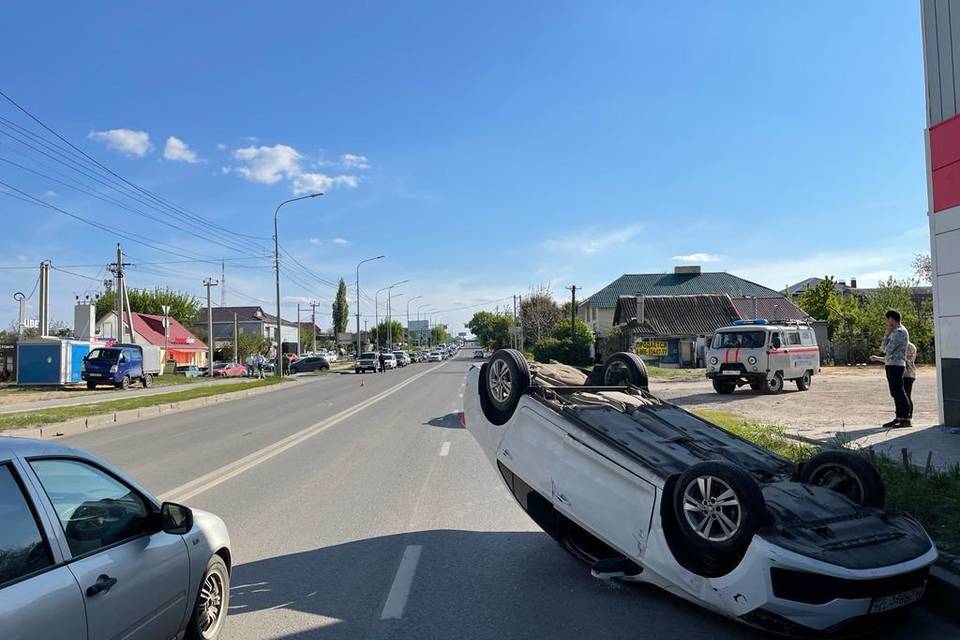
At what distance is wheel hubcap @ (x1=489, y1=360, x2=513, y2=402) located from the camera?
5.08m

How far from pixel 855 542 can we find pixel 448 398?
20208mm

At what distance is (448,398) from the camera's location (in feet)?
76.9

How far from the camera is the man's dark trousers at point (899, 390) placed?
11.6 m

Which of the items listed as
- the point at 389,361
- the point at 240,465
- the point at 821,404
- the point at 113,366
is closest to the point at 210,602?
the point at 240,465

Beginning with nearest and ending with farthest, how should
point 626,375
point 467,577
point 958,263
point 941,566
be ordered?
1. point 941,566
2. point 467,577
3. point 626,375
4. point 958,263

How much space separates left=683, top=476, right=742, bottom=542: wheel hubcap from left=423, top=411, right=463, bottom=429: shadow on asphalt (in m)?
11.1

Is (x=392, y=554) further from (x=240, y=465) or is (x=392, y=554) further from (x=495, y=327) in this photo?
(x=495, y=327)

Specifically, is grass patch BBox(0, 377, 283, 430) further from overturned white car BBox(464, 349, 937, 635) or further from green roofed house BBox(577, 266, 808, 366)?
green roofed house BBox(577, 266, 808, 366)

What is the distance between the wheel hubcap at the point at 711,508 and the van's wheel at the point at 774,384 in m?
19.1

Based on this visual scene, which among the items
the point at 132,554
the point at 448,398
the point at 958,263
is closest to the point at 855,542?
the point at 132,554

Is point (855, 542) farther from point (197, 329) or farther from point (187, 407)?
point (197, 329)

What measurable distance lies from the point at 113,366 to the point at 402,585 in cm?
3493

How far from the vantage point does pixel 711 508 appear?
3.64 m

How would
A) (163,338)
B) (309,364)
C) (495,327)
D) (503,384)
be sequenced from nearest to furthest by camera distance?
(503,384) < (309,364) < (163,338) < (495,327)
